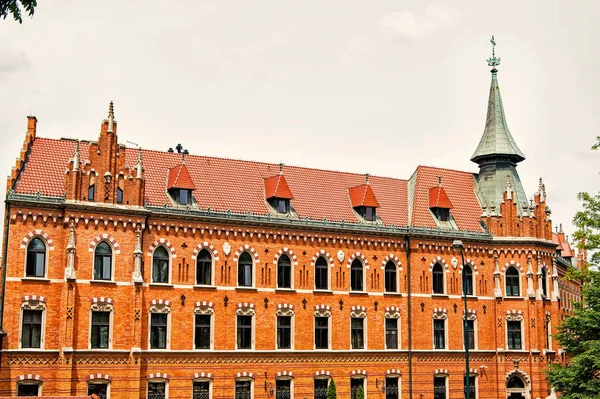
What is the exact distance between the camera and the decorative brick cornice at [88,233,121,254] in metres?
38.5

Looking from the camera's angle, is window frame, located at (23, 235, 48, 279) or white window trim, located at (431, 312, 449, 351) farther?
white window trim, located at (431, 312, 449, 351)

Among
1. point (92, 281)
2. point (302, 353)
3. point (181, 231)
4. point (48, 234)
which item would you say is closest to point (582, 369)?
point (302, 353)

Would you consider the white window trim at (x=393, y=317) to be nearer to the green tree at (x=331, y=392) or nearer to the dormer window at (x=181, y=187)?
the green tree at (x=331, y=392)

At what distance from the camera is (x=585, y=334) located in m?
40.7

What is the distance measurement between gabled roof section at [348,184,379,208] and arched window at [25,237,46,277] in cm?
1928

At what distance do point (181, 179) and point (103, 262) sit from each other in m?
6.52

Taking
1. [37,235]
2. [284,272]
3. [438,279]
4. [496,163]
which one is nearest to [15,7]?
[37,235]

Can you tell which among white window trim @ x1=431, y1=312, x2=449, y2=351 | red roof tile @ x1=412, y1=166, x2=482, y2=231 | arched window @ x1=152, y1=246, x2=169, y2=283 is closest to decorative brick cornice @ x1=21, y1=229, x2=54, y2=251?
arched window @ x1=152, y1=246, x2=169, y2=283

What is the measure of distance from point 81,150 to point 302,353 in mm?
16756

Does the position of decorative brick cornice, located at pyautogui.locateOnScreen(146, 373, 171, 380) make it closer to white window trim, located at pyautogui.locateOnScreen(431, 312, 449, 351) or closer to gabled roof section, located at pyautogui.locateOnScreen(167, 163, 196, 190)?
gabled roof section, located at pyautogui.locateOnScreen(167, 163, 196, 190)

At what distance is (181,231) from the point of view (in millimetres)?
41188

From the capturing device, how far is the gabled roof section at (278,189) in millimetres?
44906

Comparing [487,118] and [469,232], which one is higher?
[487,118]

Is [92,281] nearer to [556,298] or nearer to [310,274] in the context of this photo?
[310,274]
